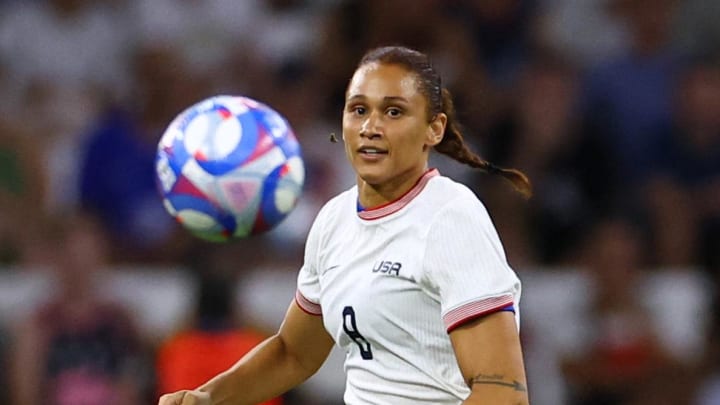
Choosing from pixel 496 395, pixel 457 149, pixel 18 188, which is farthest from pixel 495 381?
pixel 18 188

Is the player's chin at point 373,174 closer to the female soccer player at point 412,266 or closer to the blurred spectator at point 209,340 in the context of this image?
the female soccer player at point 412,266

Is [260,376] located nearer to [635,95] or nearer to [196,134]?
[196,134]

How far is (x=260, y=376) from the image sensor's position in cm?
463

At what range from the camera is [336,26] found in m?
9.48

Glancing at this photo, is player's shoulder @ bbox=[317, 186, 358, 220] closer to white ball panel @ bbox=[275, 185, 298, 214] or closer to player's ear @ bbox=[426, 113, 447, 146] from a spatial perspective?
player's ear @ bbox=[426, 113, 447, 146]

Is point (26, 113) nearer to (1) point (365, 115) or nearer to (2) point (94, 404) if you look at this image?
(2) point (94, 404)

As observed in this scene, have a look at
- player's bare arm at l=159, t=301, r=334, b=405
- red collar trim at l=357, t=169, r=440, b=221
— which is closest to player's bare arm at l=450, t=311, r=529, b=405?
red collar trim at l=357, t=169, r=440, b=221

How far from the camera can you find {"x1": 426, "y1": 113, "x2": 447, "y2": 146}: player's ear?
4191mm

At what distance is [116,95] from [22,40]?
816 mm

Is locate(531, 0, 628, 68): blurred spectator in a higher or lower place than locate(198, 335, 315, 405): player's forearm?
higher

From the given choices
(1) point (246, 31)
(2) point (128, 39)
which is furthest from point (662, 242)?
(2) point (128, 39)

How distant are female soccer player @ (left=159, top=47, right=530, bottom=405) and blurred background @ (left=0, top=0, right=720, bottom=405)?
349 centimetres

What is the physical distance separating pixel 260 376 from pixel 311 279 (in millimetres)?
346

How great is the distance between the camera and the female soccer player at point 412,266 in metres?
3.89
